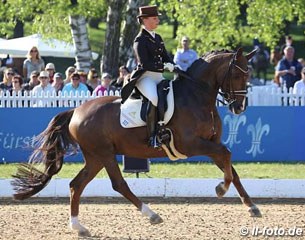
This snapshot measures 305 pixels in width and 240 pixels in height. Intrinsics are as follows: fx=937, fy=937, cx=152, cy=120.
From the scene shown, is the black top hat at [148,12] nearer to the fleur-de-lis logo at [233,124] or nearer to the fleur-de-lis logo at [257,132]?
the fleur-de-lis logo at [233,124]

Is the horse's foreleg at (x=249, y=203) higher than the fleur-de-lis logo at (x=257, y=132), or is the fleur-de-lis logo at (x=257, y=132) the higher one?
the horse's foreleg at (x=249, y=203)

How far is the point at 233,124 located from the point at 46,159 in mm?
6149

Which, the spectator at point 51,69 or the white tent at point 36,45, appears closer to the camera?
the spectator at point 51,69

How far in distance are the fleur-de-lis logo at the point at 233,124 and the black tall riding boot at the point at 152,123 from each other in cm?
620

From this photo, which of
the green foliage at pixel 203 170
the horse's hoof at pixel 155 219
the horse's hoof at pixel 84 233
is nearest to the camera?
the horse's hoof at pixel 155 219

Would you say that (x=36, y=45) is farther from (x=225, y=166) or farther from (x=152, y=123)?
(x=225, y=166)

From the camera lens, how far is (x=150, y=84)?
10703 mm

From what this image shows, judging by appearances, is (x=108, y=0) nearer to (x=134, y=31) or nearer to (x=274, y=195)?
(x=134, y=31)

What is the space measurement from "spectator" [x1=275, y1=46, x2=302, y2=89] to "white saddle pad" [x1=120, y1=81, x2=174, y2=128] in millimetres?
10505

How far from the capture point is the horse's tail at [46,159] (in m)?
11.2

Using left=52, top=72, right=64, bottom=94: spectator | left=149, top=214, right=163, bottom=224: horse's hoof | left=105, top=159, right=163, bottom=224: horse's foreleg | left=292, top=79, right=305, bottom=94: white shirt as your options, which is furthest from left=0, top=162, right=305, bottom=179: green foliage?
left=149, top=214, right=163, bottom=224: horse's hoof

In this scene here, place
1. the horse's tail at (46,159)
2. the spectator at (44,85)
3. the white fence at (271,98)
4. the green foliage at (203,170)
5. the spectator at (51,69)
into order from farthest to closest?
the spectator at (51,69), the spectator at (44,85), the white fence at (271,98), the green foliage at (203,170), the horse's tail at (46,159)

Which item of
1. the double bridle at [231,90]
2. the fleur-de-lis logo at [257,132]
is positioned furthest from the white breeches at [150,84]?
the fleur-de-lis logo at [257,132]

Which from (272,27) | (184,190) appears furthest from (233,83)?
(272,27)
